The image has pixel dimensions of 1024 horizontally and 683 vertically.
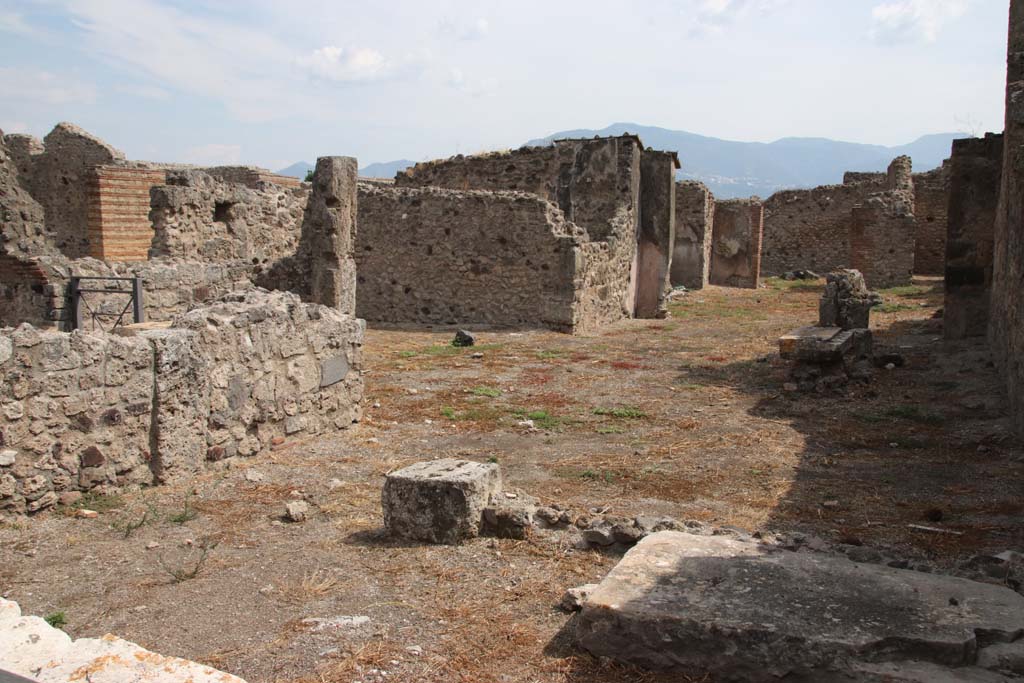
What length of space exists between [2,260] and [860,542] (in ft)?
32.1

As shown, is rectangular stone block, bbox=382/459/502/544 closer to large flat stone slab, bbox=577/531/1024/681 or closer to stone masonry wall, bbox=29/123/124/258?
large flat stone slab, bbox=577/531/1024/681

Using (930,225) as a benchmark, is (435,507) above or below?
below

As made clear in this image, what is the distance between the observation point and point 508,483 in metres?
6.22

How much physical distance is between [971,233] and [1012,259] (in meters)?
3.55

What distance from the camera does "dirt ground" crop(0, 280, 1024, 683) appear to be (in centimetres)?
378

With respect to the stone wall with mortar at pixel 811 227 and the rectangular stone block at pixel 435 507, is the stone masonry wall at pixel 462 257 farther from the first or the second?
the stone wall with mortar at pixel 811 227

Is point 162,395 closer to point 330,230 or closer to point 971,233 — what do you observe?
point 330,230

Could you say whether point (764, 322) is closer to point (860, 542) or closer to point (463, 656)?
point (860, 542)

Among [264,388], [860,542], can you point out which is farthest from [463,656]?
[264,388]

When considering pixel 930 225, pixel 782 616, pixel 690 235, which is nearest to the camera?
pixel 782 616

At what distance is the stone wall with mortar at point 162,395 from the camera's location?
5090mm

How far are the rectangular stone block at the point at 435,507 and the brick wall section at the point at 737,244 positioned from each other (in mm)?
22410

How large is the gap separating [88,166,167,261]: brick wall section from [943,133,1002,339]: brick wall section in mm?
13658

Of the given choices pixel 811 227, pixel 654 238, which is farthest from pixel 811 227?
pixel 654 238
